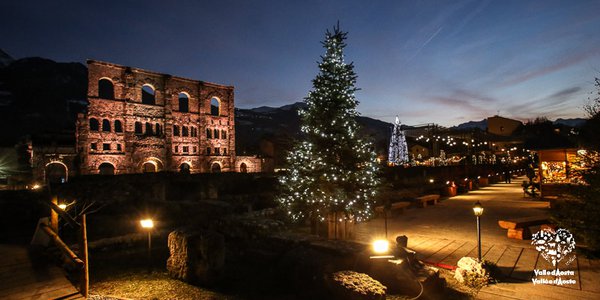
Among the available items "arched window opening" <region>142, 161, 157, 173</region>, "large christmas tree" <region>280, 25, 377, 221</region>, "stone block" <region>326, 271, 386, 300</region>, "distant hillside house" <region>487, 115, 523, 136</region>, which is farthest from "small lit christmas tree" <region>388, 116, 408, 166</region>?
"distant hillside house" <region>487, 115, 523, 136</region>

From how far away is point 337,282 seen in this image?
5410 millimetres

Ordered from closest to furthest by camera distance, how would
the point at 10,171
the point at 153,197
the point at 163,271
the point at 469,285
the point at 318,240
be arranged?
the point at 469,285 → the point at 318,240 → the point at 163,271 → the point at 153,197 → the point at 10,171

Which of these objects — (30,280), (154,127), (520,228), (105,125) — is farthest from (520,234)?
(105,125)

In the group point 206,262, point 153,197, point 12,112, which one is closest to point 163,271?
point 206,262

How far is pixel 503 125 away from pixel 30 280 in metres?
94.0

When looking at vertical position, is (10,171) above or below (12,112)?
below

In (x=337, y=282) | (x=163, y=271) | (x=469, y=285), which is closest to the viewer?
(x=337, y=282)

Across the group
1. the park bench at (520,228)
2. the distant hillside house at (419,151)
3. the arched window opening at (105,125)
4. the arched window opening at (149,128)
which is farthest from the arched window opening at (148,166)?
the distant hillside house at (419,151)

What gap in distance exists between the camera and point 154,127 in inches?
1464

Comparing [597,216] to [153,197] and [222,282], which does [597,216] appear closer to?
[222,282]

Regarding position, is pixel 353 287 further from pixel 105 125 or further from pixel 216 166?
pixel 216 166

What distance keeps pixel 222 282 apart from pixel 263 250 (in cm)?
→ 168

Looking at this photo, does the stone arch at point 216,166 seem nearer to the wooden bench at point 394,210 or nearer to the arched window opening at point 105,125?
the arched window opening at point 105,125

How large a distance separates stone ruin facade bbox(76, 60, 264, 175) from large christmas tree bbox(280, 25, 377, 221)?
31474 millimetres
